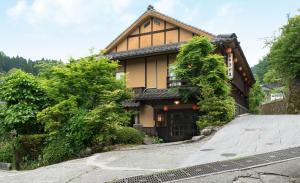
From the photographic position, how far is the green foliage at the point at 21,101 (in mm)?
14602

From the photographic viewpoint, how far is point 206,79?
15.0 metres

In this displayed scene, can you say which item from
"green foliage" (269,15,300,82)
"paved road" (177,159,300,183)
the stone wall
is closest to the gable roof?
"green foliage" (269,15,300,82)

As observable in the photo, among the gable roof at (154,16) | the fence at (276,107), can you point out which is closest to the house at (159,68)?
the gable roof at (154,16)

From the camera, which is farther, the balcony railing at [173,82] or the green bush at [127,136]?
the balcony railing at [173,82]

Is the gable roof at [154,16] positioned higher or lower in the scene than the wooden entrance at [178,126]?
higher

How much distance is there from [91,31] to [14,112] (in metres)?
6.98

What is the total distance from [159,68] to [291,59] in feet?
32.7

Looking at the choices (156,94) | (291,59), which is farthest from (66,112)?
(291,59)

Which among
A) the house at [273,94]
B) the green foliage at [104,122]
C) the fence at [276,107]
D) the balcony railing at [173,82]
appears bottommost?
the green foliage at [104,122]

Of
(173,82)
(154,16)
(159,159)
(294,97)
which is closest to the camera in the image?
(159,159)

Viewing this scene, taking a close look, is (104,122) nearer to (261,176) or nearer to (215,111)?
(215,111)

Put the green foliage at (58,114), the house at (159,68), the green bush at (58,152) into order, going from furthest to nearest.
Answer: the house at (159,68), the green foliage at (58,114), the green bush at (58,152)

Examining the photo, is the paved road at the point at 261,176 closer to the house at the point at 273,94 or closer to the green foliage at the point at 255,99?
the green foliage at the point at 255,99

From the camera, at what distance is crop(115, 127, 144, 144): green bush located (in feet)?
43.6
